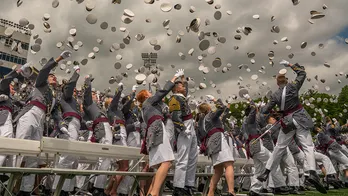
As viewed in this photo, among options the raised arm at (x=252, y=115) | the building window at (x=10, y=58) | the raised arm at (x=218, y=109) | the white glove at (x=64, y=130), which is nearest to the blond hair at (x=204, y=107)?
the raised arm at (x=218, y=109)

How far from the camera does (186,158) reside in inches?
254

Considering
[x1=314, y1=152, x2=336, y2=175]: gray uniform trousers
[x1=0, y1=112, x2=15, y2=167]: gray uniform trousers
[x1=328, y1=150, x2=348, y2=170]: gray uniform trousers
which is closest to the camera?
[x1=0, y1=112, x2=15, y2=167]: gray uniform trousers

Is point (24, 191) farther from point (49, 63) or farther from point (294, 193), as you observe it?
point (294, 193)

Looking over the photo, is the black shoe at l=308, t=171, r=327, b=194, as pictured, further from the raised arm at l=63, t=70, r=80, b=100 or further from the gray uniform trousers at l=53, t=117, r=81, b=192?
the raised arm at l=63, t=70, r=80, b=100

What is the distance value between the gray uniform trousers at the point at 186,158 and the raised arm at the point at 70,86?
2.07 metres

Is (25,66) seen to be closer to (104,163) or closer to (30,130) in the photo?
(30,130)

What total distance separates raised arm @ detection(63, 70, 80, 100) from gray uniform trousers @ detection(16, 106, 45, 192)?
88 cm

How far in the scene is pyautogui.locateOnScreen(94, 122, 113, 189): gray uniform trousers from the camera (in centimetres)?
659

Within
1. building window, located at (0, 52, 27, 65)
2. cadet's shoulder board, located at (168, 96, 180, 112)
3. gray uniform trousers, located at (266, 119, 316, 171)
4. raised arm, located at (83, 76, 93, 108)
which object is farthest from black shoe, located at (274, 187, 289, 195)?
building window, located at (0, 52, 27, 65)

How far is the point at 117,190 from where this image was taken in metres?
7.13

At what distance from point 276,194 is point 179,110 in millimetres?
4239

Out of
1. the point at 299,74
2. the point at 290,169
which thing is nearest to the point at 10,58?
the point at 290,169

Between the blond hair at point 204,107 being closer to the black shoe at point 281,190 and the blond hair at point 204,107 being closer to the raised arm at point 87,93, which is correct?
the raised arm at point 87,93

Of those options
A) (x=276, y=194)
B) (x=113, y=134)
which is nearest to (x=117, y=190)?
(x=113, y=134)
